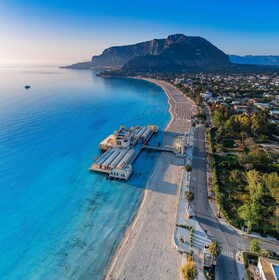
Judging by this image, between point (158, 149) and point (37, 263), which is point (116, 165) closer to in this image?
point (158, 149)

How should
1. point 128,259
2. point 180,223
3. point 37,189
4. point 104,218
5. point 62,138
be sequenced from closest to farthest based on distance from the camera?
point 128,259 → point 180,223 → point 104,218 → point 37,189 → point 62,138

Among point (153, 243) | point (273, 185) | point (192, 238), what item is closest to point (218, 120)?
point (273, 185)

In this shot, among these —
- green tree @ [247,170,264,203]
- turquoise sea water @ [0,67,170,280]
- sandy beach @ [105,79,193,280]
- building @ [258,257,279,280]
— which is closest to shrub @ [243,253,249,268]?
building @ [258,257,279,280]

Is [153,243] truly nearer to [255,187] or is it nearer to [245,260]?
[245,260]

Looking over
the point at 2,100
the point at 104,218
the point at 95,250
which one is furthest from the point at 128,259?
the point at 2,100

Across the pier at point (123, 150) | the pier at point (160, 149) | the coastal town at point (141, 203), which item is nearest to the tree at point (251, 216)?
the coastal town at point (141, 203)

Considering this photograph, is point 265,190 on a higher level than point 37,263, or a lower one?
higher

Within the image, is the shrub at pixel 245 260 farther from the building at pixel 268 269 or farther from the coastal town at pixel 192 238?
the building at pixel 268 269

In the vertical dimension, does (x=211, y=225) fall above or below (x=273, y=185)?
below
